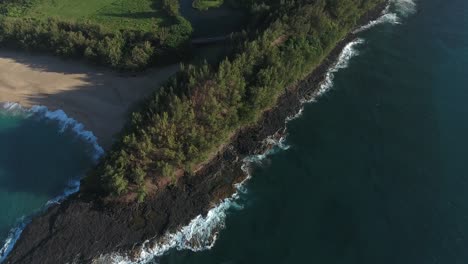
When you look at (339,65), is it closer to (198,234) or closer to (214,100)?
(214,100)

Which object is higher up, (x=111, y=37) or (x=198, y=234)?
(x=111, y=37)

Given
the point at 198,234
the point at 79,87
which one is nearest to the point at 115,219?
the point at 198,234

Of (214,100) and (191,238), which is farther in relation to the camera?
(214,100)

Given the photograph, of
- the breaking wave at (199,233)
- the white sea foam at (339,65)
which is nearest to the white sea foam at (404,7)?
the white sea foam at (339,65)

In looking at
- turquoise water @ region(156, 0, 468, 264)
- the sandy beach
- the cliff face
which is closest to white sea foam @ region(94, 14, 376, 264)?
the cliff face

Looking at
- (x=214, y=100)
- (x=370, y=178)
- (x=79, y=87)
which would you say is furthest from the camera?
(x=79, y=87)

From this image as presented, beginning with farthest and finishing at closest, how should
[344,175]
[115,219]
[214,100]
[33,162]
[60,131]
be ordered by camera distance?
[60,131] → [33,162] → [344,175] → [214,100] → [115,219]

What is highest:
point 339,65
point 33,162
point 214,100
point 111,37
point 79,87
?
point 111,37

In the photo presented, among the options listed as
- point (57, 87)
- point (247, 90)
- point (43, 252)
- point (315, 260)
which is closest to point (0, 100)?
point (57, 87)

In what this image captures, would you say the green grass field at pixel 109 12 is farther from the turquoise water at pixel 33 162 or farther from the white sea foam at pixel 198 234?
the white sea foam at pixel 198 234

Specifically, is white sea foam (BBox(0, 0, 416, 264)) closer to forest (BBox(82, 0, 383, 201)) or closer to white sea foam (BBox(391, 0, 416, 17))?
forest (BBox(82, 0, 383, 201))
